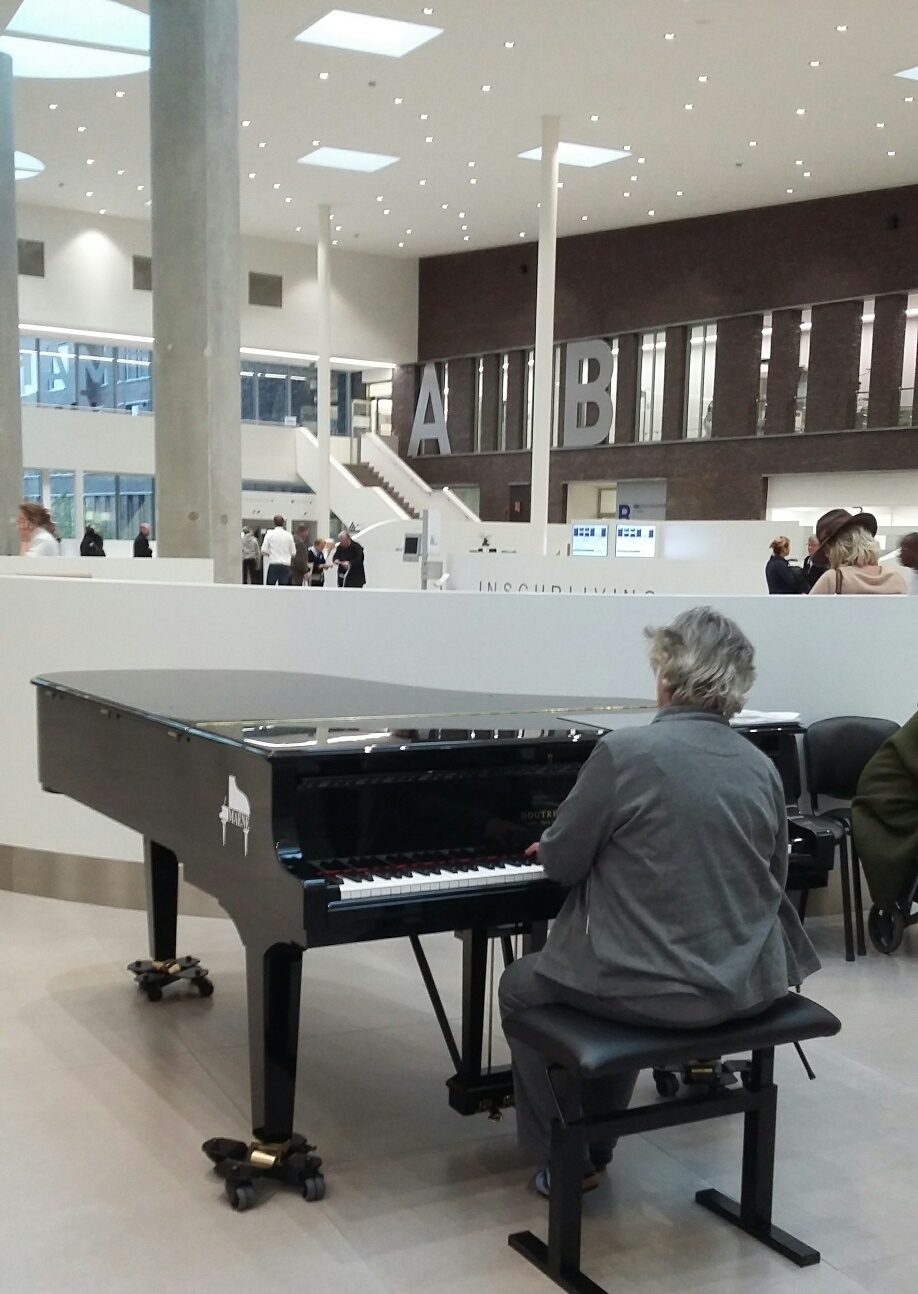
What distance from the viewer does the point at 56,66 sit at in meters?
15.1

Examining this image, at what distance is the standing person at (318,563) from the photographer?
16688 mm

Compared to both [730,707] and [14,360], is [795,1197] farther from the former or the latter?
[14,360]

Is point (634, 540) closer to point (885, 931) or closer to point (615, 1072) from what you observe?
point (885, 931)

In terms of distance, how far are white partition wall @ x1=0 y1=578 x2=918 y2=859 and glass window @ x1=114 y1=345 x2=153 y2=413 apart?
64.0 ft

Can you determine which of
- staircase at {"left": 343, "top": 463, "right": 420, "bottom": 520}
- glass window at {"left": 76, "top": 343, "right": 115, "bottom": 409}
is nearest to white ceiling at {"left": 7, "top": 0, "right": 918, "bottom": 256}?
glass window at {"left": 76, "top": 343, "right": 115, "bottom": 409}

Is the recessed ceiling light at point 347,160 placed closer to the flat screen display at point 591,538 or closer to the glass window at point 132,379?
the flat screen display at point 591,538

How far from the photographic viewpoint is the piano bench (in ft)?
8.19

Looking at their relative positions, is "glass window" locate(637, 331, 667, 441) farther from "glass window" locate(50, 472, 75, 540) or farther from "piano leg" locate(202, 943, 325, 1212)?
"piano leg" locate(202, 943, 325, 1212)

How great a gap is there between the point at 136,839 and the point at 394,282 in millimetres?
22009

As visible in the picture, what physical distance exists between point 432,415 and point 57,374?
7213 mm

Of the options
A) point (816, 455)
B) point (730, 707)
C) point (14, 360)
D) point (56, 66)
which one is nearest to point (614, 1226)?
point (730, 707)

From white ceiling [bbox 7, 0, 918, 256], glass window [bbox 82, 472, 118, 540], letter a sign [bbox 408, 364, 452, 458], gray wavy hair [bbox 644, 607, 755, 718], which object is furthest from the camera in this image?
letter a sign [bbox 408, 364, 452, 458]

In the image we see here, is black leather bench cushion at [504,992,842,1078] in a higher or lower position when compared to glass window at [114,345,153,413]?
lower

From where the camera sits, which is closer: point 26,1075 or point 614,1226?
point 614,1226
